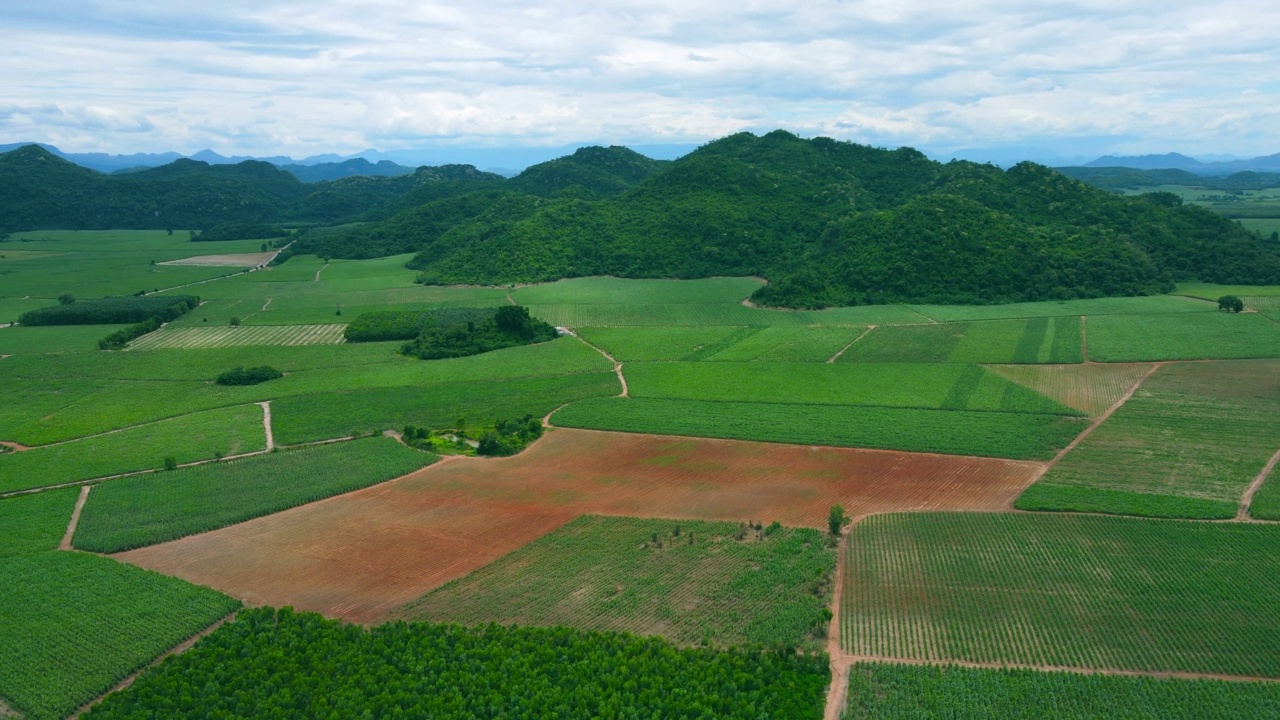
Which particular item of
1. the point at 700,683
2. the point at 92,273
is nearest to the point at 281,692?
the point at 700,683

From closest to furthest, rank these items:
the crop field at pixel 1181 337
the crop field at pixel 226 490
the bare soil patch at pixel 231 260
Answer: the crop field at pixel 226 490, the crop field at pixel 1181 337, the bare soil patch at pixel 231 260

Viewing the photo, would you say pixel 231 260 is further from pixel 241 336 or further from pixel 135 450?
pixel 135 450

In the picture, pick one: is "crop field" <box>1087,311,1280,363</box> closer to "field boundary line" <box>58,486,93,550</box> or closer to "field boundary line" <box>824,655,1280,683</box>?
"field boundary line" <box>824,655,1280,683</box>

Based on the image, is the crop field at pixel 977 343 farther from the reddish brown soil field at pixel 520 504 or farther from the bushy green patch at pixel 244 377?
the bushy green patch at pixel 244 377

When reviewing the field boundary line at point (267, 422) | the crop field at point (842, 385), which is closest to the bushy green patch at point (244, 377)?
the field boundary line at point (267, 422)

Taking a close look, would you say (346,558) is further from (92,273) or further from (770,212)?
(92,273)

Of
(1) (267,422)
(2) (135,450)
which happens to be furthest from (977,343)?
(2) (135,450)

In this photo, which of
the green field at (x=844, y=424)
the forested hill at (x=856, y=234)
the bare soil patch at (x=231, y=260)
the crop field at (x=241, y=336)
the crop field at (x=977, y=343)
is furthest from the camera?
the bare soil patch at (x=231, y=260)
